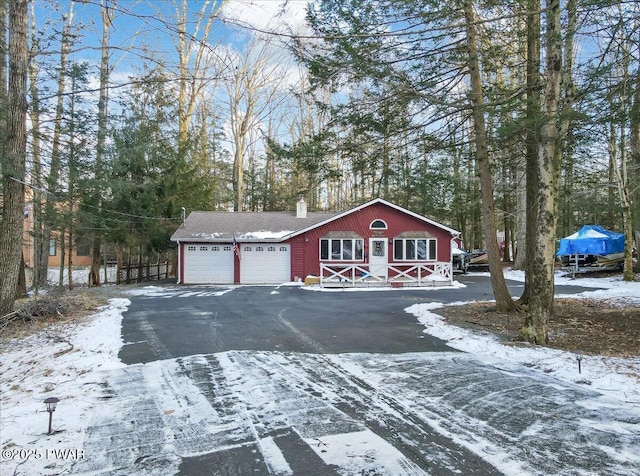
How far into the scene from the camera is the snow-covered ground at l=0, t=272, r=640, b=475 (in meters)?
2.88

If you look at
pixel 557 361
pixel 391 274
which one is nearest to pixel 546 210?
pixel 557 361

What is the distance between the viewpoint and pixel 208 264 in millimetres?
19844

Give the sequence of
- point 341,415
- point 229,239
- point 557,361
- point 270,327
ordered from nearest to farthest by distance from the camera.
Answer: point 341,415 → point 557,361 → point 270,327 → point 229,239

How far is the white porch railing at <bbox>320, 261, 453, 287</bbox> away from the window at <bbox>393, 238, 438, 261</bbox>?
1.42ft

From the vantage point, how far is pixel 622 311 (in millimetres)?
9062

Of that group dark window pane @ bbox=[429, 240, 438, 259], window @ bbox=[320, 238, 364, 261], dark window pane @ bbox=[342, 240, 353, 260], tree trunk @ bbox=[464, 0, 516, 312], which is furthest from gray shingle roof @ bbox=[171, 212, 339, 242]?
tree trunk @ bbox=[464, 0, 516, 312]

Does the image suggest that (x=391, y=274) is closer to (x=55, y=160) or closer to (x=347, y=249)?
(x=347, y=249)

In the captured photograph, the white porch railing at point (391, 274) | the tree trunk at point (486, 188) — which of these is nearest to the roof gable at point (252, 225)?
the white porch railing at point (391, 274)

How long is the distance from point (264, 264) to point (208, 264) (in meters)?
2.67

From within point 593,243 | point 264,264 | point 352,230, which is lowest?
point 264,264

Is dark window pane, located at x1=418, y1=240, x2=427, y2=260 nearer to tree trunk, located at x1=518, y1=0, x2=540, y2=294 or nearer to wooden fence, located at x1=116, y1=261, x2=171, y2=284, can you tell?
tree trunk, located at x1=518, y1=0, x2=540, y2=294

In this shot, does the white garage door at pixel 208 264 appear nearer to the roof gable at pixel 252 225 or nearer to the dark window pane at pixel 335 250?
the roof gable at pixel 252 225

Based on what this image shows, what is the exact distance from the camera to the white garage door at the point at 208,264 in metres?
19.8

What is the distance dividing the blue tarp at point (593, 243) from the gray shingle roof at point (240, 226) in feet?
37.9
